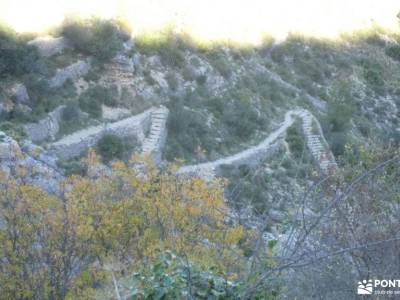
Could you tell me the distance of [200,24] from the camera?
38656 millimetres

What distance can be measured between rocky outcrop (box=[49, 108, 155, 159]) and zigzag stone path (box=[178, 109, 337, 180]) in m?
2.50

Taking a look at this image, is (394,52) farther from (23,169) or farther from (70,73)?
(23,169)

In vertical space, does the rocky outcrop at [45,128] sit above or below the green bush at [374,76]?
above

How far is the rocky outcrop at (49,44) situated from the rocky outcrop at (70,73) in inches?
43.6

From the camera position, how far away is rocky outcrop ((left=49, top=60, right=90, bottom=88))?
87.7ft

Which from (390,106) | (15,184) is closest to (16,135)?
(15,184)

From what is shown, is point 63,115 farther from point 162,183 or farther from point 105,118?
point 162,183

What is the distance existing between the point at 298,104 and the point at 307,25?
11.7 m

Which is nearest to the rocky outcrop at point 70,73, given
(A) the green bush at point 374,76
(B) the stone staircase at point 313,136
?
(B) the stone staircase at point 313,136

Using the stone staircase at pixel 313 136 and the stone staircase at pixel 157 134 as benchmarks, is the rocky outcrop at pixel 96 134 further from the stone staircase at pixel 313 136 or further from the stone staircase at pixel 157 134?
the stone staircase at pixel 313 136

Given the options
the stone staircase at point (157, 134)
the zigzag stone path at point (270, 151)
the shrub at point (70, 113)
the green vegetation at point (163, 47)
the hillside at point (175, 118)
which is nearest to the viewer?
the hillside at point (175, 118)

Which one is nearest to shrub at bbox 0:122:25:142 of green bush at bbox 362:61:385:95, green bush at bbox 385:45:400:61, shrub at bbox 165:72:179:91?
shrub at bbox 165:72:179:91

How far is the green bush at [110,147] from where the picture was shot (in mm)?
24609

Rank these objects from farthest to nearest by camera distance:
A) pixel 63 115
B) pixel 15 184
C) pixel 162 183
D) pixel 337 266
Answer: pixel 63 115, pixel 162 183, pixel 15 184, pixel 337 266
